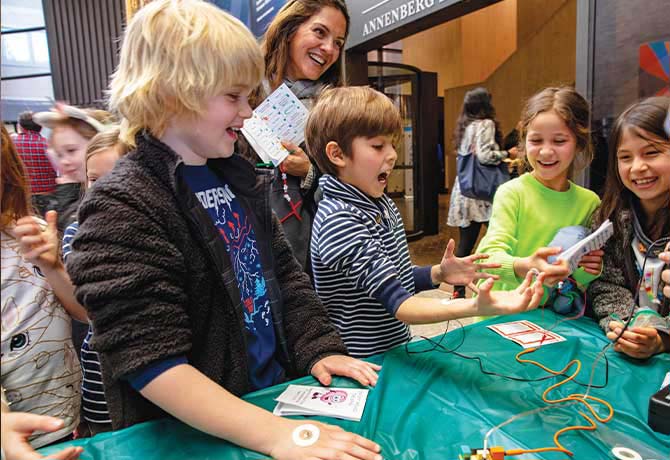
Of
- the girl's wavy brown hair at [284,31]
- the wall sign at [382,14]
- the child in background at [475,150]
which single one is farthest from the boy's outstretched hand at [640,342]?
the child in background at [475,150]

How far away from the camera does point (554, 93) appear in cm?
156

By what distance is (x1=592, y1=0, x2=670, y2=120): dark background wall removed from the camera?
1.92 metres

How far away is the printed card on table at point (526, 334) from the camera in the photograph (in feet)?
4.00

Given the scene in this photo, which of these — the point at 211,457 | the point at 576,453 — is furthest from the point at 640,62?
the point at 211,457

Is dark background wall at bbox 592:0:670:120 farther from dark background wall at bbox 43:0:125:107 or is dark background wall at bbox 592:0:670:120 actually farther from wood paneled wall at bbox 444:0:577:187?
wood paneled wall at bbox 444:0:577:187

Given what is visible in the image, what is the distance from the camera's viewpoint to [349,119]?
1.28m

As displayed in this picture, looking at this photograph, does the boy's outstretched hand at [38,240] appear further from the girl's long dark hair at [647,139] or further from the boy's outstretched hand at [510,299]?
the girl's long dark hair at [647,139]

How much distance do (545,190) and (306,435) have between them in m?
1.24

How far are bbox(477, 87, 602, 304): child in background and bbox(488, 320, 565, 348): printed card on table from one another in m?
0.22

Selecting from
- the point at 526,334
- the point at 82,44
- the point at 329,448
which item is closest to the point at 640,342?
the point at 526,334

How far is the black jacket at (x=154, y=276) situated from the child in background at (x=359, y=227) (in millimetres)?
256

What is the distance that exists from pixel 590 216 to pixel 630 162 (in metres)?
0.27

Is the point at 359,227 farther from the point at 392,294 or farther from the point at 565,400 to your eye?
the point at 565,400

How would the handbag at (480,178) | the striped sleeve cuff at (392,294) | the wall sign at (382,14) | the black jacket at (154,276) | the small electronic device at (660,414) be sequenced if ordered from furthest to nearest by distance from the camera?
the handbag at (480,178) → the wall sign at (382,14) → the striped sleeve cuff at (392,294) → the small electronic device at (660,414) → the black jacket at (154,276)
